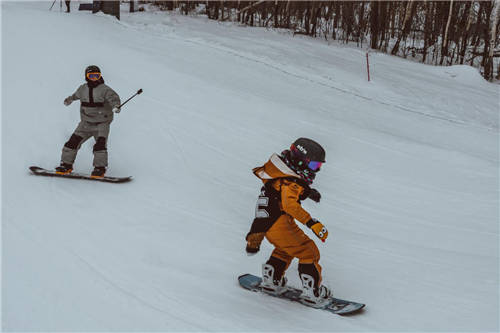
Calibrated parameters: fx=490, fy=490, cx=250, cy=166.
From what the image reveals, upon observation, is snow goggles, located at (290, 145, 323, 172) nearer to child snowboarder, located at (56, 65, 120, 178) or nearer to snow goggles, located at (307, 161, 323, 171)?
snow goggles, located at (307, 161, 323, 171)

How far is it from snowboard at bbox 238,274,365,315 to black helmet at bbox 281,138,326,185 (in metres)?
1.09

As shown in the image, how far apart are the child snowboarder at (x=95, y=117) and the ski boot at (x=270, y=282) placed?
3127 mm

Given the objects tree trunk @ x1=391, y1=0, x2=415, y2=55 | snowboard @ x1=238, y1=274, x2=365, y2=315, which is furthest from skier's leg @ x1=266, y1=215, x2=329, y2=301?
tree trunk @ x1=391, y1=0, x2=415, y2=55

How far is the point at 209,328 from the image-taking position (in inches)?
157

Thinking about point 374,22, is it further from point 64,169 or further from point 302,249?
point 302,249

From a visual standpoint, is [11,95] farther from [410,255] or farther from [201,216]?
[410,255]

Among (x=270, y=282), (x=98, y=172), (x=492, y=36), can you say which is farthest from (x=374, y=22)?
(x=270, y=282)

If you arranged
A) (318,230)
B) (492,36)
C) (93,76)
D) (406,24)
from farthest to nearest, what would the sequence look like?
(406,24) < (492,36) < (93,76) < (318,230)

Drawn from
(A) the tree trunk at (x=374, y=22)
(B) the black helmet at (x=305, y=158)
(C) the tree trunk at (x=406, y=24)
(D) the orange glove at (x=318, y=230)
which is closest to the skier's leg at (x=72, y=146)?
(B) the black helmet at (x=305, y=158)

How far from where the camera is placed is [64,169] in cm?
655

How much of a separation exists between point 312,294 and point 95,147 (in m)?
3.82

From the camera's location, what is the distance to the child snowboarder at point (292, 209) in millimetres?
4039

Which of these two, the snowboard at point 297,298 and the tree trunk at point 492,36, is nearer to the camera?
the snowboard at point 297,298

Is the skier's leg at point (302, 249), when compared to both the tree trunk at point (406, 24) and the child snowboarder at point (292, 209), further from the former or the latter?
the tree trunk at point (406, 24)
